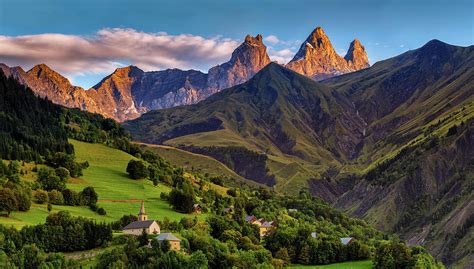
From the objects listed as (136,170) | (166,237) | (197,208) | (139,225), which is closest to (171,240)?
(166,237)

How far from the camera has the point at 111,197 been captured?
158375mm

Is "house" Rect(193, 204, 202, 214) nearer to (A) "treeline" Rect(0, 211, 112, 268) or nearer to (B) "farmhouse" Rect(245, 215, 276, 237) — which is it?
(B) "farmhouse" Rect(245, 215, 276, 237)

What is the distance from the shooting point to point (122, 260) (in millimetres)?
108688

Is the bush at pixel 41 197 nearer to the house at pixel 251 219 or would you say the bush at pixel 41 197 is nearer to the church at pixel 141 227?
the church at pixel 141 227

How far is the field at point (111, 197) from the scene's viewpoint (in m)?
128

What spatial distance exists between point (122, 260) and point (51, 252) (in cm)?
1430

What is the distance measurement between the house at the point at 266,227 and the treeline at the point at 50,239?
182 ft

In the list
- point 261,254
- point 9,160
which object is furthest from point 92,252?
point 9,160

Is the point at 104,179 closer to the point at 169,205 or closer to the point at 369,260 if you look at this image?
the point at 169,205

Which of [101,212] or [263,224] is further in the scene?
[263,224]

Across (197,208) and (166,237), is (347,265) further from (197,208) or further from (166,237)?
(166,237)

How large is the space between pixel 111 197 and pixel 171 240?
147ft

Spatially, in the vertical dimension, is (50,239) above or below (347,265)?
above

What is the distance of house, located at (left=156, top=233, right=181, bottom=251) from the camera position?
388 feet
